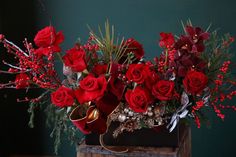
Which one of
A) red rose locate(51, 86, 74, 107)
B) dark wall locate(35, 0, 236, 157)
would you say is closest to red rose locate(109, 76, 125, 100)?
red rose locate(51, 86, 74, 107)

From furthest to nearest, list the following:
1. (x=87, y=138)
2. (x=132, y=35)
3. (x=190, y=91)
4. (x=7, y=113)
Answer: (x=7, y=113) < (x=132, y=35) < (x=87, y=138) < (x=190, y=91)

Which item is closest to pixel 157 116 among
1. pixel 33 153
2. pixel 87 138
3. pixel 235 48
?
pixel 87 138

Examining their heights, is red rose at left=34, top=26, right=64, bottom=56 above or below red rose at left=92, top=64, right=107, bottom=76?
above

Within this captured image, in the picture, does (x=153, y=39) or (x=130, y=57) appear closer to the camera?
(x=130, y=57)

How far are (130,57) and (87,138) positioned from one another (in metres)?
0.29

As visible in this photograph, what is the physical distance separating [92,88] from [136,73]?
13 centimetres

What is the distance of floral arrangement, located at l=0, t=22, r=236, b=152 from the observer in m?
1.01

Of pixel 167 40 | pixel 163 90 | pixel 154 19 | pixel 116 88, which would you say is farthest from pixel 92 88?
pixel 154 19

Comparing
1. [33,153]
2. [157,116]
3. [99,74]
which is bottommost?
[33,153]

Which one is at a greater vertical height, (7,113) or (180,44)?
(180,44)

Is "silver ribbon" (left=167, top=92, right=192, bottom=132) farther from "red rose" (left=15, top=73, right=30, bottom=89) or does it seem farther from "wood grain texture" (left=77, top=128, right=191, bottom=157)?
"red rose" (left=15, top=73, right=30, bottom=89)

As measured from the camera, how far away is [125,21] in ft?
7.00

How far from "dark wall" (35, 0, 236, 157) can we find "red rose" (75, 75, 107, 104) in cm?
115

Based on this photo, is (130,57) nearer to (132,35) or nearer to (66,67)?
→ (66,67)
